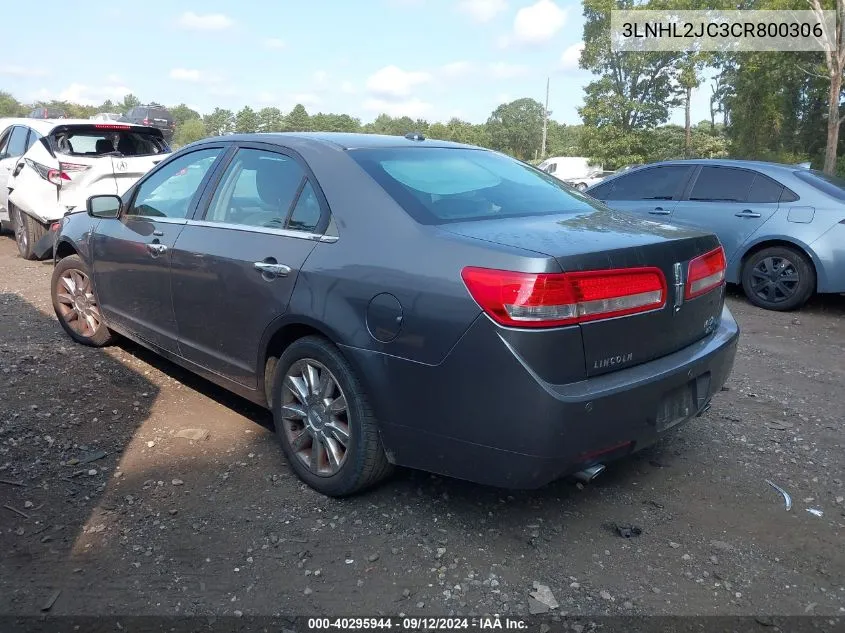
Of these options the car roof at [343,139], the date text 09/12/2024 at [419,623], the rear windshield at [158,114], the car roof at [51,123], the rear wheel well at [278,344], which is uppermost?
the rear windshield at [158,114]

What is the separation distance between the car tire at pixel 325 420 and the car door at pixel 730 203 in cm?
519

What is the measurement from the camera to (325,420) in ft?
10.2

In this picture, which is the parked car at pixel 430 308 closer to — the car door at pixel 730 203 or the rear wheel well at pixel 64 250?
the rear wheel well at pixel 64 250

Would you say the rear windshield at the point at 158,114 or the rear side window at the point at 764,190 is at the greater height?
the rear windshield at the point at 158,114

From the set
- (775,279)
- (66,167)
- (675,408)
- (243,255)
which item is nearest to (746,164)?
(775,279)

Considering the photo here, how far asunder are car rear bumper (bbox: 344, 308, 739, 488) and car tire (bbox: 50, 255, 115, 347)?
3033 millimetres

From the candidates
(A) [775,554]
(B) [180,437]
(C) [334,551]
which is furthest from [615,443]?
(B) [180,437]

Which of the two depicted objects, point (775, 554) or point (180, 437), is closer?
point (775, 554)

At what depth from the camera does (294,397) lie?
3289mm

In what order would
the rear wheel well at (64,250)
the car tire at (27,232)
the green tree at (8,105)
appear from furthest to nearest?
the green tree at (8,105), the car tire at (27,232), the rear wheel well at (64,250)

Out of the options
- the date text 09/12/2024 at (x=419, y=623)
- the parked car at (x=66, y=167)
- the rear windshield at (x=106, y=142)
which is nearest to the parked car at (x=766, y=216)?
the date text 09/12/2024 at (x=419, y=623)

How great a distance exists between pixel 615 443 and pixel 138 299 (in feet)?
9.81

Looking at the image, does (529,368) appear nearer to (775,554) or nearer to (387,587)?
(387,587)

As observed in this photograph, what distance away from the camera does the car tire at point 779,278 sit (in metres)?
6.88
